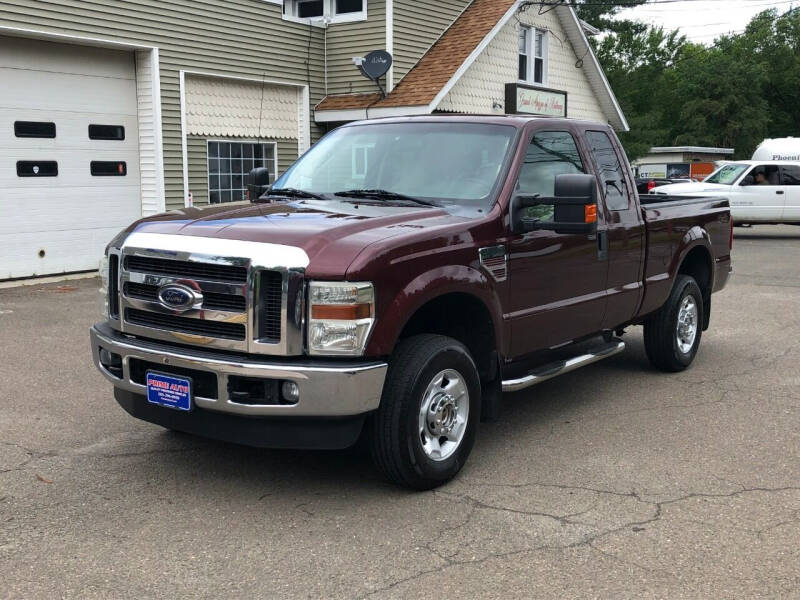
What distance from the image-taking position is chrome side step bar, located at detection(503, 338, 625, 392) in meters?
5.18

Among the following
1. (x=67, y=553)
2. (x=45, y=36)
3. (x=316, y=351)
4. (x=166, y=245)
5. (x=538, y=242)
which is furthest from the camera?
(x=45, y=36)

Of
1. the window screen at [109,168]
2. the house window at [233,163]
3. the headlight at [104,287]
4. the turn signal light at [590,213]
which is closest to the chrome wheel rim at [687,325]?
the turn signal light at [590,213]

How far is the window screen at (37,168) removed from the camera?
1201cm

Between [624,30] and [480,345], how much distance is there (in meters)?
42.3

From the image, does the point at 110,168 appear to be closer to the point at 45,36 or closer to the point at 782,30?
the point at 45,36

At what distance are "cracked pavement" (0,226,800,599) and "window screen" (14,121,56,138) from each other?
6218 millimetres

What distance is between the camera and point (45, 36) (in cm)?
1189

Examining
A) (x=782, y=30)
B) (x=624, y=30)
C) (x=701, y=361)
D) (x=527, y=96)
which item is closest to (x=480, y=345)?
(x=701, y=361)

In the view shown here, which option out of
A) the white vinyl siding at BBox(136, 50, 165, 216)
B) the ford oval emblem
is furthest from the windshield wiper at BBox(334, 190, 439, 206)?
the white vinyl siding at BBox(136, 50, 165, 216)

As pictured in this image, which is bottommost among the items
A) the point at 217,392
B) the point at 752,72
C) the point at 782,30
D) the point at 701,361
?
the point at 701,361

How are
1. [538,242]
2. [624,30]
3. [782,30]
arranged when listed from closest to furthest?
[538,242]
[624,30]
[782,30]

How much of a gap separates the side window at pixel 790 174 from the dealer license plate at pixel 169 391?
64.0 feet

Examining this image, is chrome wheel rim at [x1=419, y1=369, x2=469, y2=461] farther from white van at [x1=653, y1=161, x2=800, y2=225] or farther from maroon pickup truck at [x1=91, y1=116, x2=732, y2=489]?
white van at [x1=653, y1=161, x2=800, y2=225]

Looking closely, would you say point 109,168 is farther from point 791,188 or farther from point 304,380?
point 791,188
